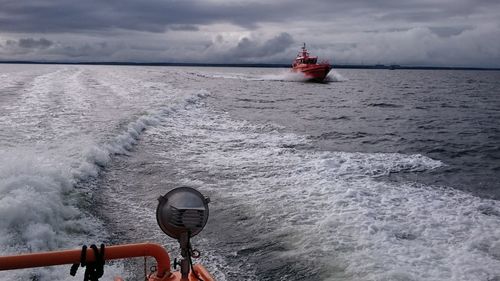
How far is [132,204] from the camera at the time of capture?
29.3 feet

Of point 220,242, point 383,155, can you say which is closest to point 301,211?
point 220,242

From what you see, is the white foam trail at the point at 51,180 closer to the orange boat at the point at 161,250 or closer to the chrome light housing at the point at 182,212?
the orange boat at the point at 161,250

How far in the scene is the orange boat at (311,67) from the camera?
60.3m

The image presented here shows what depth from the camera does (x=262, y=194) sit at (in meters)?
9.60

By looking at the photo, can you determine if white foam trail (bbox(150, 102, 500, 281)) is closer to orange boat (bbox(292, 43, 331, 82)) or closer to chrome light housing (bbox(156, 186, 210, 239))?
chrome light housing (bbox(156, 186, 210, 239))

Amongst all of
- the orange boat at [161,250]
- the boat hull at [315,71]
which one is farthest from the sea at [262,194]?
the boat hull at [315,71]

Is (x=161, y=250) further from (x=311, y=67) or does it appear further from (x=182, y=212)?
(x=311, y=67)

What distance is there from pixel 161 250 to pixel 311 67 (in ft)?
196

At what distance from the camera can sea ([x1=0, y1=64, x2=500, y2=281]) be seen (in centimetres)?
643

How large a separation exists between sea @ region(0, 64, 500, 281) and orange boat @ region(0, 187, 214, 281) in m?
1.46

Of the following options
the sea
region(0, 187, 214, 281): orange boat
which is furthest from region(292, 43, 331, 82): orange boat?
region(0, 187, 214, 281): orange boat

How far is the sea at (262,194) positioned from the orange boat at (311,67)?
41.3 meters

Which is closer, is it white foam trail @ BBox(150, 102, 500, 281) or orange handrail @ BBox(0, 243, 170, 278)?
orange handrail @ BBox(0, 243, 170, 278)

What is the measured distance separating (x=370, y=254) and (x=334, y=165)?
19.5 ft
